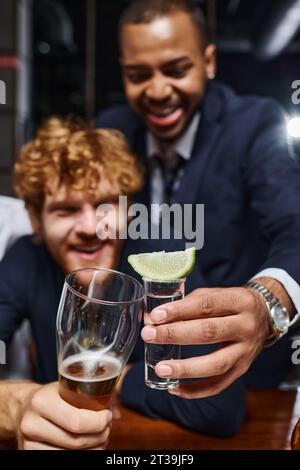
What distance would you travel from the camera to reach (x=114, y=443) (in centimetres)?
82

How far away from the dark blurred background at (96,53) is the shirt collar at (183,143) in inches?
88.9

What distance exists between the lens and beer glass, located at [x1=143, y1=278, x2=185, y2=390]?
0.61m

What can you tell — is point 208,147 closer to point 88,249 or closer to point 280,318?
point 88,249

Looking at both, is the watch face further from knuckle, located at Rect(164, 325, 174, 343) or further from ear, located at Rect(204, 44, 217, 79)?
ear, located at Rect(204, 44, 217, 79)

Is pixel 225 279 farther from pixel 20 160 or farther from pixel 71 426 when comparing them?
pixel 71 426

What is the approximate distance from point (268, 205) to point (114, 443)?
2.30ft

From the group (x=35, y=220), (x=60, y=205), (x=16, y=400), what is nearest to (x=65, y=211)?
(x=60, y=205)

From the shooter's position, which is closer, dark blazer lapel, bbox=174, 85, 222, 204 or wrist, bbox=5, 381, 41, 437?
wrist, bbox=5, 381, 41, 437

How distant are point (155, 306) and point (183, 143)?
94 cm

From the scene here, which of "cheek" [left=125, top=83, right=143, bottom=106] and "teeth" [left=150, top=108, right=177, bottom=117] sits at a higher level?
"cheek" [left=125, top=83, right=143, bottom=106]

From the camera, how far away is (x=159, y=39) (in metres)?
1.40

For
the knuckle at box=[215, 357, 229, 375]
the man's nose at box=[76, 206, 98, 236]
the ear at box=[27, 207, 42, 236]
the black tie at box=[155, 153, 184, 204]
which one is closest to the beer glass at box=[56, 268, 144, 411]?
the knuckle at box=[215, 357, 229, 375]

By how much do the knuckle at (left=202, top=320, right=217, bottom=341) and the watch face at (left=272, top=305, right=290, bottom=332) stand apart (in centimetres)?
15

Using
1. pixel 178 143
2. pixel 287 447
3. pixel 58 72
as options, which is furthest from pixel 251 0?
pixel 287 447
